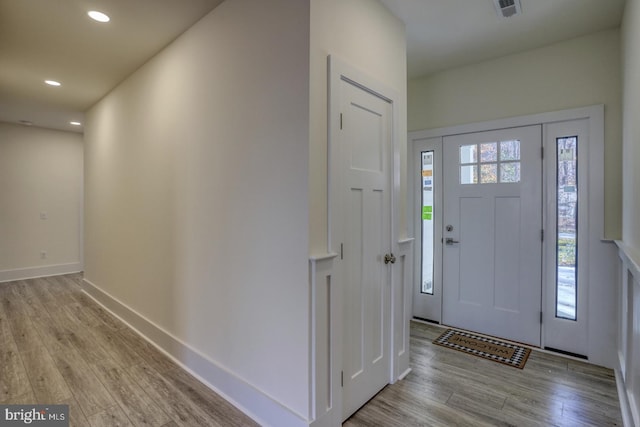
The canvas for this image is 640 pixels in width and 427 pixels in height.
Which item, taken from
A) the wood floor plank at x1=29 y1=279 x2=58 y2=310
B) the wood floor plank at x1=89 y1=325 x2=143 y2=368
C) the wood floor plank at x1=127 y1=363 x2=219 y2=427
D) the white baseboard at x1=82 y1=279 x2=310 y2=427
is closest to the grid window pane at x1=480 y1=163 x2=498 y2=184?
the white baseboard at x1=82 y1=279 x2=310 y2=427

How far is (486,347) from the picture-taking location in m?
2.98

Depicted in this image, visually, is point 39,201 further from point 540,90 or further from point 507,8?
point 540,90

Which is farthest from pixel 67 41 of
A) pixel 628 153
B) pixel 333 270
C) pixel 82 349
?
pixel 628 153

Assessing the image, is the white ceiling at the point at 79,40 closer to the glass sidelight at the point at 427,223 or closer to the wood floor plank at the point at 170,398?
the glass sidelight at the point at 427,223

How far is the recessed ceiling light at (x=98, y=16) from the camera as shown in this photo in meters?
2.31

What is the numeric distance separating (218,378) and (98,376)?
99 cm

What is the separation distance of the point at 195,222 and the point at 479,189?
269cm

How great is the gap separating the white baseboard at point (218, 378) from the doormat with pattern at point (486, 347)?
1.82m

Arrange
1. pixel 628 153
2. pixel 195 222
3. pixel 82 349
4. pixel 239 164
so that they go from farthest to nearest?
1. pixel 82 349
2. pixel 195 222
3. pixel 628 153
4. pixel 239 164

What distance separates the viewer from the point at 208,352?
2375 mm

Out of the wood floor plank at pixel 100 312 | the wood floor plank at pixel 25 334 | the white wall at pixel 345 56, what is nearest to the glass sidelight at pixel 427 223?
the white wall at pixel 345 56

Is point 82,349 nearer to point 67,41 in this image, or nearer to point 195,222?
point 195,222

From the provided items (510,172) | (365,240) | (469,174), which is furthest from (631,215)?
(365,240)

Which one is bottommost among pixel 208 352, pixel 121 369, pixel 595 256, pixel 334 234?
pixel 121 369
